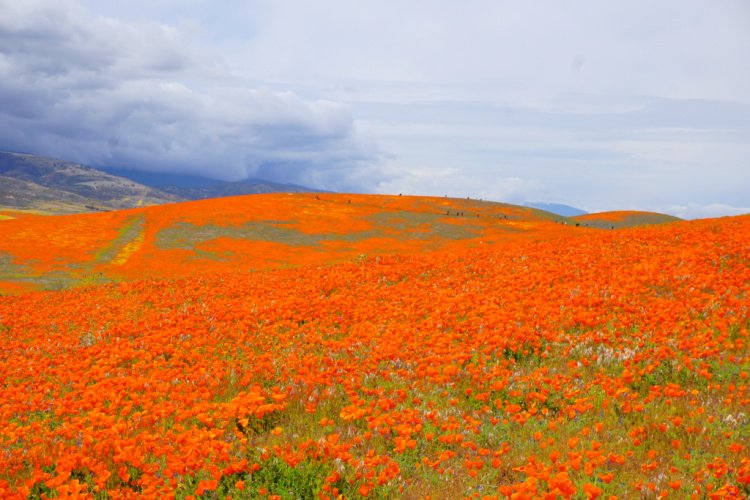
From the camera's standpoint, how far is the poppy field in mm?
5414

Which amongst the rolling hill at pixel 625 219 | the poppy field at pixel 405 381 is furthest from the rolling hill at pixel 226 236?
the rolling hill at pixel 625 219

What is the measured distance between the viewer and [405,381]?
27.5ft

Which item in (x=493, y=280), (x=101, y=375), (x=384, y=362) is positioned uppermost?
(x=493, y=280)

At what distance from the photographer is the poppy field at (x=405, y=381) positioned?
5.41 metres

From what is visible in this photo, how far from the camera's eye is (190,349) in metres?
11.3

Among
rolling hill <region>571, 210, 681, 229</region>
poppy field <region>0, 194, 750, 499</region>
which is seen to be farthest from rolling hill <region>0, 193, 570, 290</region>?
rolling hill <region>571, 210, 681, 229</region>

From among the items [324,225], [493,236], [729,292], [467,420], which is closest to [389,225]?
Result: [324,225]

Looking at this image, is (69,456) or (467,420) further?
(467,420)

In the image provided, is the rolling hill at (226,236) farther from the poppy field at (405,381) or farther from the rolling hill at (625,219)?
the rolling hill at (625,219)

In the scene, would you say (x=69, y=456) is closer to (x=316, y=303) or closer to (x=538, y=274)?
(x=316, y=303)

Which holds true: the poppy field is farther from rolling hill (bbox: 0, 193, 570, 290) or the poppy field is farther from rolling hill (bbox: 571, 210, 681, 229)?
rolling hill (bbox: 571, 210, 681, 229)

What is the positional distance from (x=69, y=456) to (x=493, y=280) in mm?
12829

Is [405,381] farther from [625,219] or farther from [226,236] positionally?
[625,219]

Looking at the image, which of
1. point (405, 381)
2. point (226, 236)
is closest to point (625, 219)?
point (226, 236)
